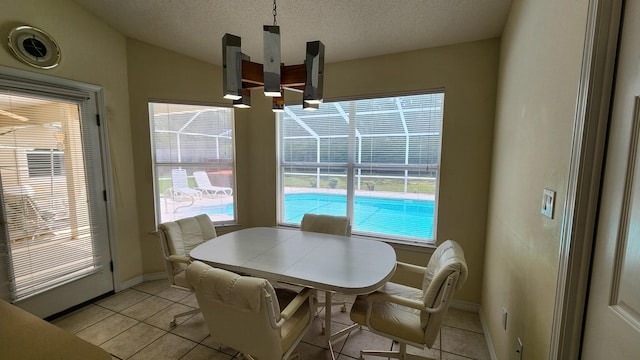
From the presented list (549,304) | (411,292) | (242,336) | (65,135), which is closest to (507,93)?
(549,304)

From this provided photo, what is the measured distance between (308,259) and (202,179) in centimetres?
213

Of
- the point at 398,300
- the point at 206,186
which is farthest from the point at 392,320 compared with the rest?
the point at 206,186

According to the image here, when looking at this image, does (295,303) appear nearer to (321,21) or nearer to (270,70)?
(270,70)

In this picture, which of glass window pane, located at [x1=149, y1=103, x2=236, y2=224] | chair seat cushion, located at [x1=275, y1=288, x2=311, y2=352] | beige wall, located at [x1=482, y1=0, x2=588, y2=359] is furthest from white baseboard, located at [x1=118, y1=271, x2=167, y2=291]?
beige wall, located at [x1=482, y1=0, x2=588, y2=359]

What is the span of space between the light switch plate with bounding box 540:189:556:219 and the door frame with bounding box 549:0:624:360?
0.14 metres

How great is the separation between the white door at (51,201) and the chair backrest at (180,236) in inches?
37.3

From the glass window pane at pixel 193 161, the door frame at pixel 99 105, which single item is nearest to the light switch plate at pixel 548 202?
the glass window pane at pixel 193 161

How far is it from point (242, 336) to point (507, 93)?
2384 millimetres

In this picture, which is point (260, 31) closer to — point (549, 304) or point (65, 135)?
point (65, 135)

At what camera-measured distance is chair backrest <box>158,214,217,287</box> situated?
2156 mm

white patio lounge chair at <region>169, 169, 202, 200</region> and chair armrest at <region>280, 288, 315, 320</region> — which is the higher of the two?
white patio lounge chair at <region>169, 169, 202, 200</region>

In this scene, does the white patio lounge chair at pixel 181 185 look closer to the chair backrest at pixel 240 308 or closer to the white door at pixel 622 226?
the chair backrest at pixel 240 308

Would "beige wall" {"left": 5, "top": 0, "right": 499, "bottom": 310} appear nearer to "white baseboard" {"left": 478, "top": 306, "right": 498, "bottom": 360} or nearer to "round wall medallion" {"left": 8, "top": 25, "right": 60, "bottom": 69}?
"round wall medallion" {"left": 8, "top": 25, "right": 60, "bottom": 69}

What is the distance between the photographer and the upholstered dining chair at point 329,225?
2.42 m
